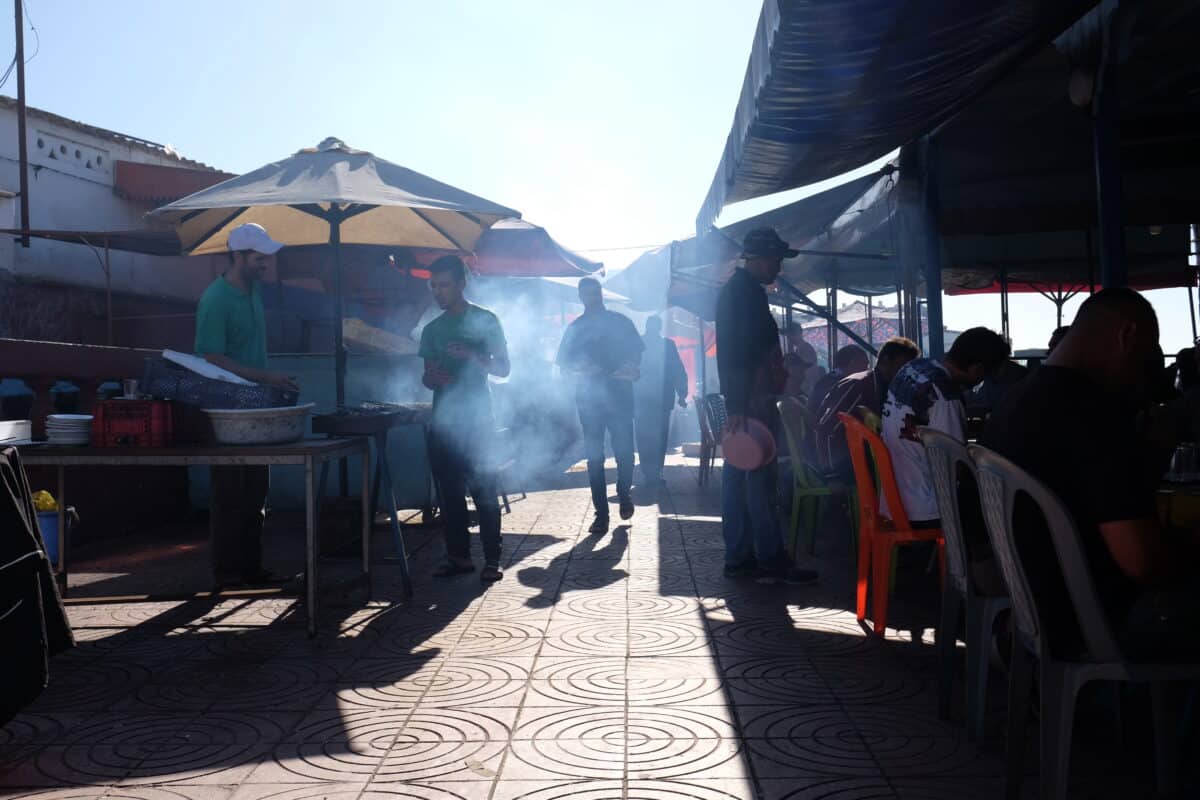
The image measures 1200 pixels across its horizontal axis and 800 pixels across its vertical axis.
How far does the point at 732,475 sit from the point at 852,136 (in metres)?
2.33

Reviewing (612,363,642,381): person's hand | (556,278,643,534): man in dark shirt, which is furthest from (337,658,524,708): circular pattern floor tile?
(612,363,642,381): person's hand

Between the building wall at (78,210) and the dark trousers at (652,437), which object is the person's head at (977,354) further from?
the building wall at (78,210)

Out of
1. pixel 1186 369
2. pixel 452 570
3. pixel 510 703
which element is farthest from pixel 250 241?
pixel 1186 369

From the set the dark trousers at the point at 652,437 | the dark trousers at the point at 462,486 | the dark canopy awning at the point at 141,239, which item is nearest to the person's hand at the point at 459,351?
the dark trousers at the point at 462,486

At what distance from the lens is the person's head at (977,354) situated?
4.53 metres

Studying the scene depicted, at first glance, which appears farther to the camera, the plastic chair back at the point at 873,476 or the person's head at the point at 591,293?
the person's head at the point at 591,293

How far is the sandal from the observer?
6.02m

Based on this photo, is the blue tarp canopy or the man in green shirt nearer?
the man in green shirt

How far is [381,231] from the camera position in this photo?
25.2 feet

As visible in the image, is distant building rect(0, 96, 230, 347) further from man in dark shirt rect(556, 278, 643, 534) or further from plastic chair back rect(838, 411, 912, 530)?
plastic chair back rect(838, 411, 912, 530)

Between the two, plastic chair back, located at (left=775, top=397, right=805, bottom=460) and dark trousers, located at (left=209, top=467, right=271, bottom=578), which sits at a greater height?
plastic chair back, located at (left=775, top=397, right=805, bottom=460)

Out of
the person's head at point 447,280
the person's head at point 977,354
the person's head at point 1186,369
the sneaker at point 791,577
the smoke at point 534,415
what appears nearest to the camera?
the person's head at point 977,354

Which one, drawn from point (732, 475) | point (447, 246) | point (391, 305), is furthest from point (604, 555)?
point (391, 305)

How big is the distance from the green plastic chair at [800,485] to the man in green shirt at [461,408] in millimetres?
1900
